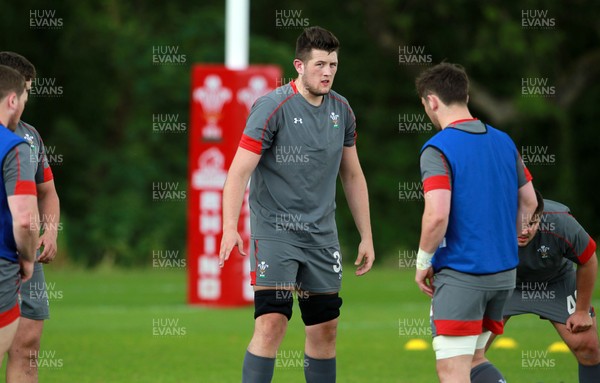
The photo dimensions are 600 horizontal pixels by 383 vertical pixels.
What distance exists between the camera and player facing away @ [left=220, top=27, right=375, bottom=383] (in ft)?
22.0

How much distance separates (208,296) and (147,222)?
1044 centimetres

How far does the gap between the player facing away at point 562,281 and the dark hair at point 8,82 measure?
3.10 metres

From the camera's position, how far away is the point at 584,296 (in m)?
7.22

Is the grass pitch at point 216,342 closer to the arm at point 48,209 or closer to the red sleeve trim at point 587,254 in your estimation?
the red sleeve trim at point 587,254

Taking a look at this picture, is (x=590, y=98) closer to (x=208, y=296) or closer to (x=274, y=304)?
(x=208, y=296)

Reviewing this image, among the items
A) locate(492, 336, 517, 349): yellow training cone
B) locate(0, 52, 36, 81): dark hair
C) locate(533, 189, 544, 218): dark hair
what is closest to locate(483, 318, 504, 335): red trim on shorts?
locate(533, 189, 544, 218): dark hair

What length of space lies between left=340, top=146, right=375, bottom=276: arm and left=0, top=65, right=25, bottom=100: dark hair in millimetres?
2249

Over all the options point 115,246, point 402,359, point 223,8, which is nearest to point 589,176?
point 223,8

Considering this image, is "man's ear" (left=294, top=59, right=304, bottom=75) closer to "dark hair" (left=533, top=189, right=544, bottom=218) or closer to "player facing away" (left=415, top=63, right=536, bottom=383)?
"player facing away" (left=415, top=63, right=536, bottom=383)

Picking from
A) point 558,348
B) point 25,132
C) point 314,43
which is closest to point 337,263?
point 314,43

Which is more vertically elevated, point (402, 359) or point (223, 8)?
point (223, 8)

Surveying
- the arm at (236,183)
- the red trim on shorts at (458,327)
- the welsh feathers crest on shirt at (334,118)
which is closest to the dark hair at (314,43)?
the welsh feathers crest on shirt at (334,118)

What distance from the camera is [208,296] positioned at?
16.1 meters

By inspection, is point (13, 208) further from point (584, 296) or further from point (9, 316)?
point (584, 296)
